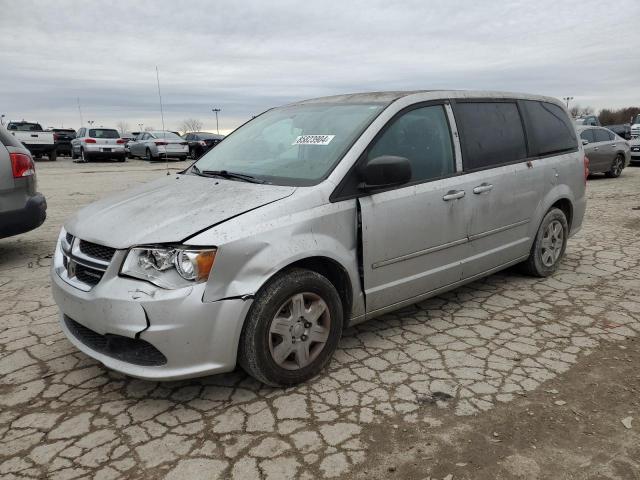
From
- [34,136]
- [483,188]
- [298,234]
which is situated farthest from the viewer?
[34,136]

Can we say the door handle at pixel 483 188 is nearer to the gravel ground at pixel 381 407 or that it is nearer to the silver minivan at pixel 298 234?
the silver minivan at pixel 298 234

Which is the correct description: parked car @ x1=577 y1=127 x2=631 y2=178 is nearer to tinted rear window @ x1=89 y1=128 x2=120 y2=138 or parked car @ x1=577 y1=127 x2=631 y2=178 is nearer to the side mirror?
the side mirror

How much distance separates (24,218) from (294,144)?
3511 millimetres

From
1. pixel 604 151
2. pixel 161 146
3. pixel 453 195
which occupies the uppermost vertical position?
pixel 161 146

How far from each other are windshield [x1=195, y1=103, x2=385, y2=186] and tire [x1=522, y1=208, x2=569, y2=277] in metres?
2.25

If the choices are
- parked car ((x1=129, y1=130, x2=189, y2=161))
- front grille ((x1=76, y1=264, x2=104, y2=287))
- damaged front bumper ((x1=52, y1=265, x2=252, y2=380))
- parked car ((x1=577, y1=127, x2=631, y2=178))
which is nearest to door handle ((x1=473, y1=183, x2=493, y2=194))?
damaged front bumper ((x1=52, y1=265, x2=252, y2=380))

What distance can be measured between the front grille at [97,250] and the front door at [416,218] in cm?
146

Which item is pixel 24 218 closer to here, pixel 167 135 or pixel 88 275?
pixel 88 275

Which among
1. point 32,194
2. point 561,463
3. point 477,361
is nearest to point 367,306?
point 477,361

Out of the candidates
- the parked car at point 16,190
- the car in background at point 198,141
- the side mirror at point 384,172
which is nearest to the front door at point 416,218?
the side mirror at point 384,172

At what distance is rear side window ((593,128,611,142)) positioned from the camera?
516 inches

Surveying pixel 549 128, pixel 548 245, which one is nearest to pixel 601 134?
pixel 549 128

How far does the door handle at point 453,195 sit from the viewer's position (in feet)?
11.8

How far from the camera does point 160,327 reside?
8.21 feet
